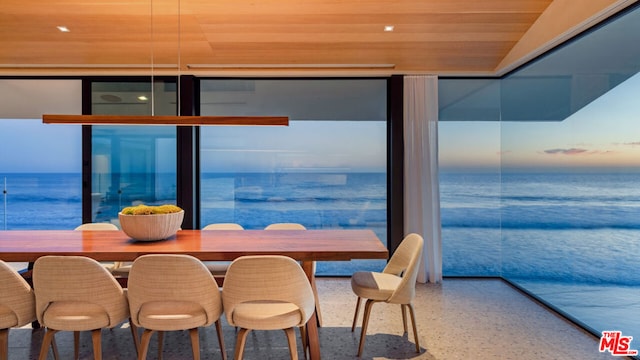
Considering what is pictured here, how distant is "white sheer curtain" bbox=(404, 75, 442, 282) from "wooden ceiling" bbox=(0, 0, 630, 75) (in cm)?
22

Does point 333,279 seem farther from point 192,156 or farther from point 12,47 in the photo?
point 12,47

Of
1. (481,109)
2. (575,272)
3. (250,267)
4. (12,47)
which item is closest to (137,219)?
(250,267)

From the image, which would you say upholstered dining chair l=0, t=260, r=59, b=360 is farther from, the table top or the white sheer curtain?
the white sheer curtain

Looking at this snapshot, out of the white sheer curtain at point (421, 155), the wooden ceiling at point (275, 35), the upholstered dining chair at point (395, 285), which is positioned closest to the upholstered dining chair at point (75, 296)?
the upholstered dining chair at point (395, 285)

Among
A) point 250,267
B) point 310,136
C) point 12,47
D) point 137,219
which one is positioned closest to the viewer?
point 250,267

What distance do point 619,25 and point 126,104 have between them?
457 centimetres

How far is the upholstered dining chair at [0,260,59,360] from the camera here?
2.04 metres

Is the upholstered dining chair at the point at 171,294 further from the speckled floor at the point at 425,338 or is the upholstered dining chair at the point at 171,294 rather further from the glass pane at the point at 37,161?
the glass pane at the point at 37,161

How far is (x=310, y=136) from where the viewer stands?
4.55 meters

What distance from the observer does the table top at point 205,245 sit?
228cm

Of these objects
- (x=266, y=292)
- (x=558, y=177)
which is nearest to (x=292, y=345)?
(x=266, y=292)

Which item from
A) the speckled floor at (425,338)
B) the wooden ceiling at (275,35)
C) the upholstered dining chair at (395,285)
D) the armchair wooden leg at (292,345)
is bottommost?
the speckled floor at (425,338)

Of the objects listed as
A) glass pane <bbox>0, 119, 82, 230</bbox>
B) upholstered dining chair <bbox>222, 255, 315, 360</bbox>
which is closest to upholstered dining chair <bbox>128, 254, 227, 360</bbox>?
upholstered dining chair <bbox>222, 255, 315, 360</bbox>

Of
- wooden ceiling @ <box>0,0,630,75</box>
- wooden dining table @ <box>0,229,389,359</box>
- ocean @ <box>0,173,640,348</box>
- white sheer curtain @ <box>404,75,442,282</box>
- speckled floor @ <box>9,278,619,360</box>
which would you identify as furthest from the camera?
white sheer curtain @ <box>404,75,442,282</box>
